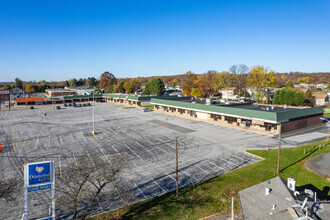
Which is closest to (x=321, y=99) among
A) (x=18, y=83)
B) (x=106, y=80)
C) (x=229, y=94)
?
(x=229, y=94)

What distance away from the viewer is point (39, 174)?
48.1 ft

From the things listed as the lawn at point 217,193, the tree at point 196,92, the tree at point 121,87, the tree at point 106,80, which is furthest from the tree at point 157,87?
the lawn at point 217,193

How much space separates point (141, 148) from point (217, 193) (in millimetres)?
17386

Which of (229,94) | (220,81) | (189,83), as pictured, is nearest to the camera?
(189,83)

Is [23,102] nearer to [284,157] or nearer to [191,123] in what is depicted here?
[191,123]

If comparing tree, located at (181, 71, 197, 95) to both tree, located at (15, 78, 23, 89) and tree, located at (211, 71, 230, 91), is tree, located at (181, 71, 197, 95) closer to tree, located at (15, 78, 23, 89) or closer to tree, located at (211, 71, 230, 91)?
tree, located at (211, 71, 230, 91)

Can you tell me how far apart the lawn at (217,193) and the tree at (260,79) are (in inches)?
2028

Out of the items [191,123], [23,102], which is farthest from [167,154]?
[23,102]

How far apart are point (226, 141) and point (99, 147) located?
2421cm

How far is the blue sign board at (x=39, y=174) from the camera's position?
14422 mm

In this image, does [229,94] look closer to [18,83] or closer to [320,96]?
[320,96]

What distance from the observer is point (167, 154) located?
3203 cm

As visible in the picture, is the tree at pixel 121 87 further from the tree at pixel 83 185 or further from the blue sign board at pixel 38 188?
the blue sign board at pixel 38 188

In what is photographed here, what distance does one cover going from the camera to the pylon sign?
14227 millimetres
